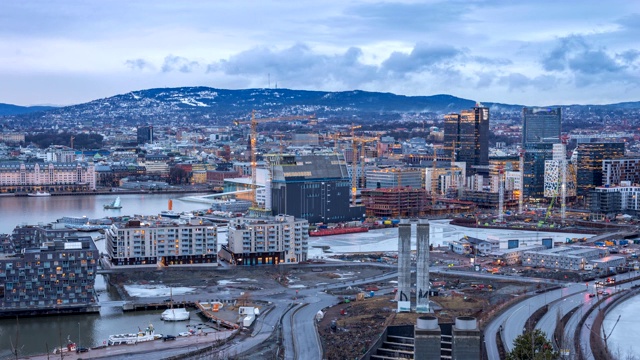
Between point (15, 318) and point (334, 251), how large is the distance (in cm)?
737

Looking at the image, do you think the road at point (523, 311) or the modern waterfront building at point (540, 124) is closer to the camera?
the road at point (523, 311)

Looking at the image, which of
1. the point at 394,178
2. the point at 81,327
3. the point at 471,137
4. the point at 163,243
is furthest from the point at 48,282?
the point at 471,137

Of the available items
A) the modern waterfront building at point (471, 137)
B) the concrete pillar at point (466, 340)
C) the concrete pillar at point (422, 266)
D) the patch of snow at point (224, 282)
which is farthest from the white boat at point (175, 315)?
the modern waterfront building at point (471, 137)

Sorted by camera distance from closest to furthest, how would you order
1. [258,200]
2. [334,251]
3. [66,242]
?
[66,242] → [334,251] → [258,200]

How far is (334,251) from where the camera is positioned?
18.1 m

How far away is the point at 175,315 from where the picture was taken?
461 inches

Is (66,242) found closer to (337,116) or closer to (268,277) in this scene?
(268,277)

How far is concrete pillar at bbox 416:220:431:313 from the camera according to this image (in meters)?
11.4

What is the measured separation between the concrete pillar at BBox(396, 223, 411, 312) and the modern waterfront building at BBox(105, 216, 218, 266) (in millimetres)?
4740

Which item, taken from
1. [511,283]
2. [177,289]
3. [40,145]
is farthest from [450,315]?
[40,145]

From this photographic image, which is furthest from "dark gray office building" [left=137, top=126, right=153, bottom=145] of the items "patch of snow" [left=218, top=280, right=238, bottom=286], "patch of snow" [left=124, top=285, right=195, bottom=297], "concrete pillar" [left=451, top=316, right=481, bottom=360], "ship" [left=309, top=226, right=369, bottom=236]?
"concrete pillar" [left=451, top=316, right=481, bottom=360]

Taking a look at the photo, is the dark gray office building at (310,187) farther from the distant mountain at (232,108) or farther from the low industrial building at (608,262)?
the distant mountain at (232,108)

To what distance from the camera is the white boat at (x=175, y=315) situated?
1168cm

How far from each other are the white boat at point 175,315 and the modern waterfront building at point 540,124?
29026mm
